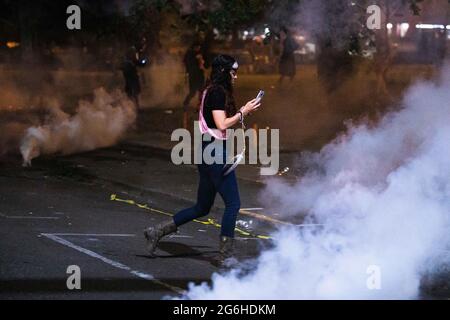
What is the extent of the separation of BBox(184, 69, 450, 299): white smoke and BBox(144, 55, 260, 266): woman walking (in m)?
0.46

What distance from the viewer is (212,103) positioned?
24.1 ft

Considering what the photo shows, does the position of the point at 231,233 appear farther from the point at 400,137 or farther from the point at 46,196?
the point at 46,196

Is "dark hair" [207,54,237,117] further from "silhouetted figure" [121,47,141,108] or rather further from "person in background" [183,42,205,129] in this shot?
"silhouetted figure" [121,47,141,108]

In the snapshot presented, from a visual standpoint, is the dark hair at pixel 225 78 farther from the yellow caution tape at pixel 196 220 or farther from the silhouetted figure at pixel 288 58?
the silhouetted figure at pixel 288 58

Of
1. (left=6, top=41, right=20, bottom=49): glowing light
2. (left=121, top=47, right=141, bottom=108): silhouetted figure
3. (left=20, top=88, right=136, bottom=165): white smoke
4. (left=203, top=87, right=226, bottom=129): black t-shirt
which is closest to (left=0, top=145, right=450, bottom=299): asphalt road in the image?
(left=20, top=88, right=136, bottom=165): white smoke

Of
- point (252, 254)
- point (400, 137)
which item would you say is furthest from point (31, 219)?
point (400, 137)

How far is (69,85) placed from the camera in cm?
3044

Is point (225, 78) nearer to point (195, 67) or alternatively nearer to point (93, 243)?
point (93, 243)

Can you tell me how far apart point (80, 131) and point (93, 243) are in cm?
756

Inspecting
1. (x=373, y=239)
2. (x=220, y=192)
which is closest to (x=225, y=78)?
(x=220, y=192)

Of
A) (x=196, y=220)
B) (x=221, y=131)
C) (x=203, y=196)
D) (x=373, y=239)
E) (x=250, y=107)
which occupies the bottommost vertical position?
(x=196, y=220)

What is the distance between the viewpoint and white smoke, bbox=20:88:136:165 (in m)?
14.7

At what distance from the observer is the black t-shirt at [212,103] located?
7.33m
